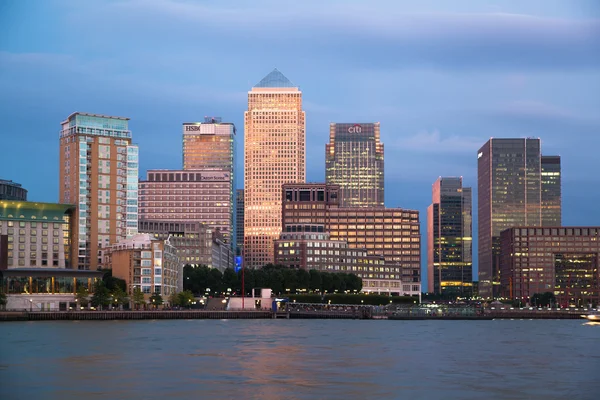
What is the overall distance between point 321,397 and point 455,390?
11.0 m

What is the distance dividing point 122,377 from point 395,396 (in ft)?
75.9

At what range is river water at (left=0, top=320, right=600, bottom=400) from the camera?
230 ft

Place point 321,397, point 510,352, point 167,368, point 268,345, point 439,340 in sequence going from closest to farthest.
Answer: point 321,397 → point 167,368 → point 510,352 → point 268,345 → point 439,340

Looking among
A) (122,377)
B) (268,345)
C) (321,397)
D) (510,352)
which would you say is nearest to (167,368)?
(122,377)

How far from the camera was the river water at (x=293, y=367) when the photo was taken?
7025cm

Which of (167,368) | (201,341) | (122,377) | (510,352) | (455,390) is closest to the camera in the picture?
(455,390)

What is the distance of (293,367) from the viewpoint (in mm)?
88062

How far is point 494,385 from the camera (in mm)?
75250

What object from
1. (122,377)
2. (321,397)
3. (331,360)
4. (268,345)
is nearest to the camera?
(321,397)

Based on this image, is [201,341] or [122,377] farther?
[201,341]

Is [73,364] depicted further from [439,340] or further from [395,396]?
[439,340]

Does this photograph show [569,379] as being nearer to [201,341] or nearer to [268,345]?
[268,345]

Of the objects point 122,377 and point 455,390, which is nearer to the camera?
point 455,390

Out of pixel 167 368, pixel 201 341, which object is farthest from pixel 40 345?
pixel 167 368
